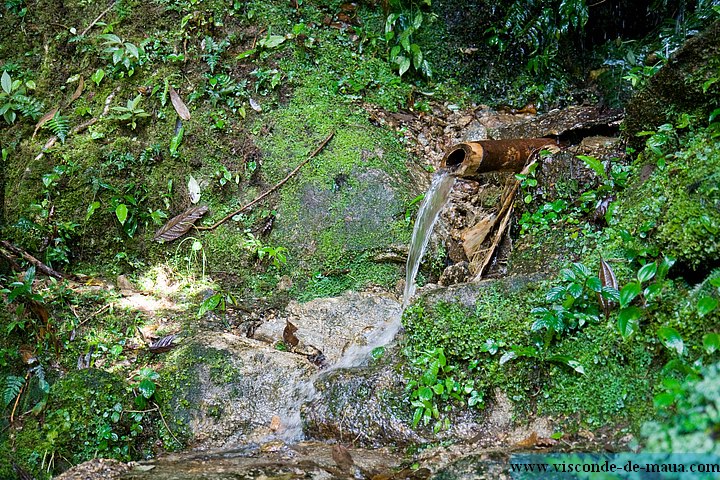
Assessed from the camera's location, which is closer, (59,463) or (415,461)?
(415,461)

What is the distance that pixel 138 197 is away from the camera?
6172 millimetres

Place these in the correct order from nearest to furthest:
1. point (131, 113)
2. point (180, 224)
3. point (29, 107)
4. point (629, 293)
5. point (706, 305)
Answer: point (706, 305) → point (629, 293) → point (180, 224) → point (131, 113) → point (29, 107)

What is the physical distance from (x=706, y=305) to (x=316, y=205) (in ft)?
12.8

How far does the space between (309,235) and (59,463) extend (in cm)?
290

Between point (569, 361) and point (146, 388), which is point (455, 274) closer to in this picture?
point (569, 361)

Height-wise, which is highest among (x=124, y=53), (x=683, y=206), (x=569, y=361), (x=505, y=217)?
(x=683, y=206)

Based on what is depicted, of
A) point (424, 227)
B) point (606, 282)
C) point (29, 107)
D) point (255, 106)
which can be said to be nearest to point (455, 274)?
point (424, 227)

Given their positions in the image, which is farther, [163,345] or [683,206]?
[163,345]

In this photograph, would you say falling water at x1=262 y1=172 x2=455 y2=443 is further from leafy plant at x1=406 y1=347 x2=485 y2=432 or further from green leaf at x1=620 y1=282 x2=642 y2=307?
green leaf at x1=620 y1=282 x2=642 y2=307

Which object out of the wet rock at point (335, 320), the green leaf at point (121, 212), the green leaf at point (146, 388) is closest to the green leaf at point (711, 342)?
the wet rock at point (335, 320)

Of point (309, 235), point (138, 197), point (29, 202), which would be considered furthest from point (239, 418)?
point (29, 202)

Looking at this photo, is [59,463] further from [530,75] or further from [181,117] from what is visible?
[530,75]

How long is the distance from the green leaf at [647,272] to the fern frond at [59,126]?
227 inches

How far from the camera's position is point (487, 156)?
4.97 m
